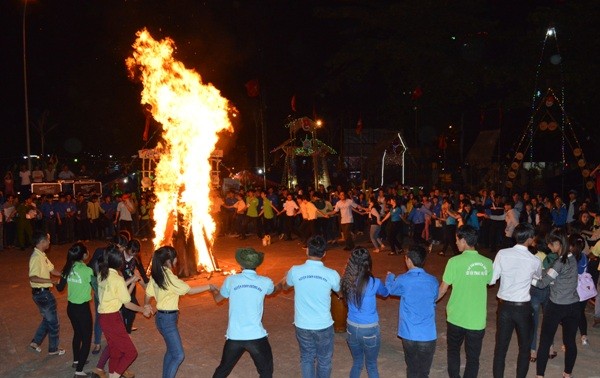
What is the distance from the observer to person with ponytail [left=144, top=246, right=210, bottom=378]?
19.9 feet

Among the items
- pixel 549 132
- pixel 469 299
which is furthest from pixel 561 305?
pixel 549 132

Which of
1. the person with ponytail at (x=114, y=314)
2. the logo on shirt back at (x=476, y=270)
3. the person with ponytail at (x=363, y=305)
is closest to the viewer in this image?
the person with ponytail at (x=363, y=305)

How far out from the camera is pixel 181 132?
1363 centimetres

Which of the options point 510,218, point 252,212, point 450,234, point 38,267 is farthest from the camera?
point 252,212

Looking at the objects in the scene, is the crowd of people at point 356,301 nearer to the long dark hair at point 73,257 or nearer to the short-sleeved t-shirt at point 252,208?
the long dark hair at point 73,257

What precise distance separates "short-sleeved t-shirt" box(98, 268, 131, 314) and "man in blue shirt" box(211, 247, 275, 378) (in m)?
1.47

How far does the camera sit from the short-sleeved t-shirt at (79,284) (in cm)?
692

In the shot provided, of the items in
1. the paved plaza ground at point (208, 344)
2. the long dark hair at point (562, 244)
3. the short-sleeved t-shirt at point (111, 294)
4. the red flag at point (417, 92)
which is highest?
the red flag at point (417, 92)

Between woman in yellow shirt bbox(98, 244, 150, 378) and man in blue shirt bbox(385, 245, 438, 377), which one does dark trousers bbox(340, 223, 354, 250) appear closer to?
woman in yellow shirt bbox(98, 244, 150, 378)

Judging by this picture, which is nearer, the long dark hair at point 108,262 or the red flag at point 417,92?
the long dark hair at point 108,262

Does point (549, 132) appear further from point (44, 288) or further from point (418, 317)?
point (44, 288)

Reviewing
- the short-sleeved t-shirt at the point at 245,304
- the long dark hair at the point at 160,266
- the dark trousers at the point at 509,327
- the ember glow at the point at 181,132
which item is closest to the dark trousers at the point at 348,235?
the ember glow at the point at 181,132

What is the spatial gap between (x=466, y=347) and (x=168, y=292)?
318 centimetres

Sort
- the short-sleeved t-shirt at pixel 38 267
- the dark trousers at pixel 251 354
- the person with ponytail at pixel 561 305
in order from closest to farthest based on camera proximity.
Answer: the dark trousers at pixel 251 354
the person with ponytail at pixel 561 305
the short-sleeved t-shirt at pixel 38 267
